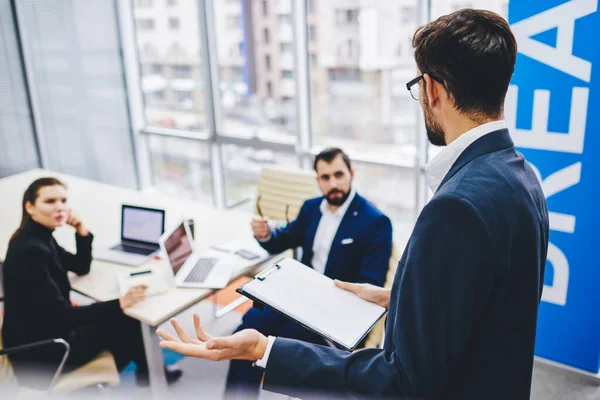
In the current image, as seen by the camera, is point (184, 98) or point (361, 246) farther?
point (184, 98)

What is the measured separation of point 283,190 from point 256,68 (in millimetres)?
1569

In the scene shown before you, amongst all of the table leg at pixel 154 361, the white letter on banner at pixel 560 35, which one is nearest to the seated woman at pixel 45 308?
the table leg at pixel 154 361

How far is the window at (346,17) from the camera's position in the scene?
4.01m

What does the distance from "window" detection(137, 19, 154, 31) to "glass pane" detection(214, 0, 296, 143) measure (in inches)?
34.6

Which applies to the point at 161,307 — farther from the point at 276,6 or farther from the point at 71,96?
the point at 71,96

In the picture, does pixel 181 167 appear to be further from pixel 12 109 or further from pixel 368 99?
pixel 368 99

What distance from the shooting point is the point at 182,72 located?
5316mm

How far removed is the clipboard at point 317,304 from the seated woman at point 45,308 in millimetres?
1197

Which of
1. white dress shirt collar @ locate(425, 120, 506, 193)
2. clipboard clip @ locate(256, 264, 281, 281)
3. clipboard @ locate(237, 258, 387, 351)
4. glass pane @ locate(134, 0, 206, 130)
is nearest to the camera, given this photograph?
white dress shirt collar @ locate(425, 120, 506, 193)

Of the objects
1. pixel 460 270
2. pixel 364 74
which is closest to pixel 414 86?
pixel 460 270

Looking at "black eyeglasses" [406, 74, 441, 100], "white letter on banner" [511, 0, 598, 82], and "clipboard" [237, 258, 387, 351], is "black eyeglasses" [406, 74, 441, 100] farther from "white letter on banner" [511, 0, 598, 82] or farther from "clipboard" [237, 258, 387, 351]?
"white letter on banner" [511, 0, 598, 82]

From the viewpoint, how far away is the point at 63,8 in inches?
194

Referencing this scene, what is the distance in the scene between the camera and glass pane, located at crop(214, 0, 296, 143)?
14.8ft

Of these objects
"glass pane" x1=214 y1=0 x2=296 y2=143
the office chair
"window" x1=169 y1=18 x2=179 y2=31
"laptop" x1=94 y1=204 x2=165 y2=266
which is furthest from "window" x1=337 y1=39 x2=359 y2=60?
the office chair
